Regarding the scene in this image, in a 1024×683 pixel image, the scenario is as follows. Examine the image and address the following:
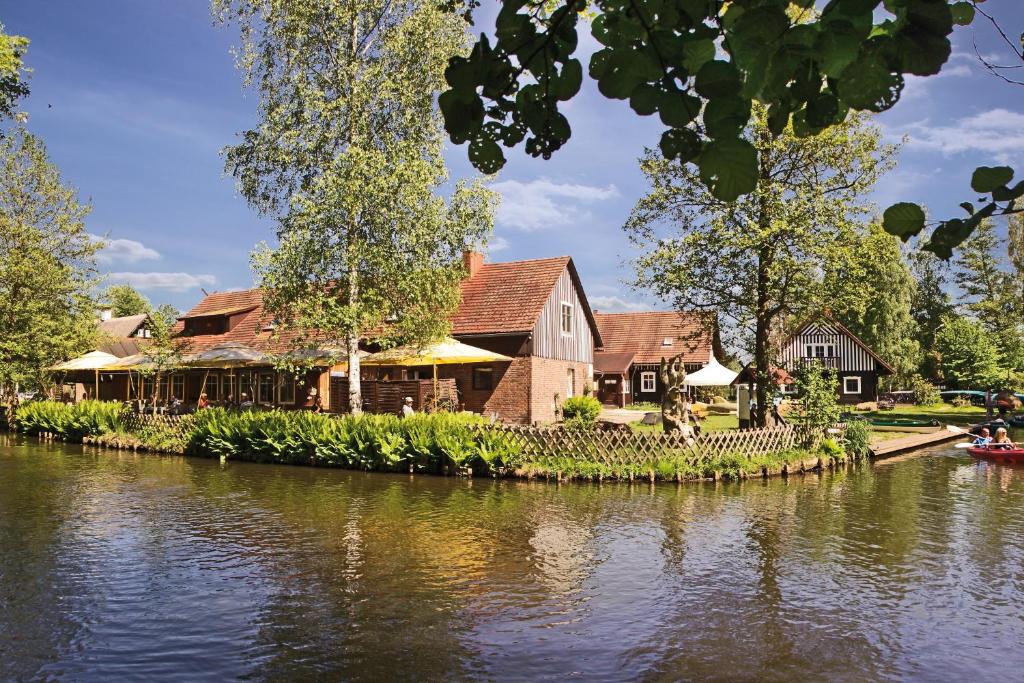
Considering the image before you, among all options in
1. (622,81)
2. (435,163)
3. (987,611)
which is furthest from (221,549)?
(435,163)

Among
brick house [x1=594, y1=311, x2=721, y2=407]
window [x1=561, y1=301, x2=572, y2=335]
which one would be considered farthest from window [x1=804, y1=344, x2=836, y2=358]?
window [x1=561, y1=301, x2=572, y2=335]

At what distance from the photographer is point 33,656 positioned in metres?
6.89

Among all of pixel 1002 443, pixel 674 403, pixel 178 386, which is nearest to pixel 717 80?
pixel 674 403

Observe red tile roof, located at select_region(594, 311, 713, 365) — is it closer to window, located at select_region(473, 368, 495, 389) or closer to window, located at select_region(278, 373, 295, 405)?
window, located at select_region(473, 368, 495, 389)

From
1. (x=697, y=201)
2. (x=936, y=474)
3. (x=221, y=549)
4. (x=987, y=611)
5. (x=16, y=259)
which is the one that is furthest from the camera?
(x=16, y=259)

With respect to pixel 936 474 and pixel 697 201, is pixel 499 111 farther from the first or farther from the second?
pixel 697 201

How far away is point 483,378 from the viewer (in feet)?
105

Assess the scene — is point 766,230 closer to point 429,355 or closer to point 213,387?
point 429,355

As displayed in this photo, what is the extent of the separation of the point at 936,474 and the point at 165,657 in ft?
64.2

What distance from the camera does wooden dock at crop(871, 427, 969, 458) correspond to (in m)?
24.1

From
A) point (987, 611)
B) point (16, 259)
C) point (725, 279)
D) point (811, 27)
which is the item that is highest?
point (16, 259)

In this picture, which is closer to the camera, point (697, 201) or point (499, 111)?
point (499, 111)

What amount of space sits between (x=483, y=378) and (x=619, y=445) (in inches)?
538

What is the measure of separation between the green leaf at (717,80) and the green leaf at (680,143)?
15 cm
